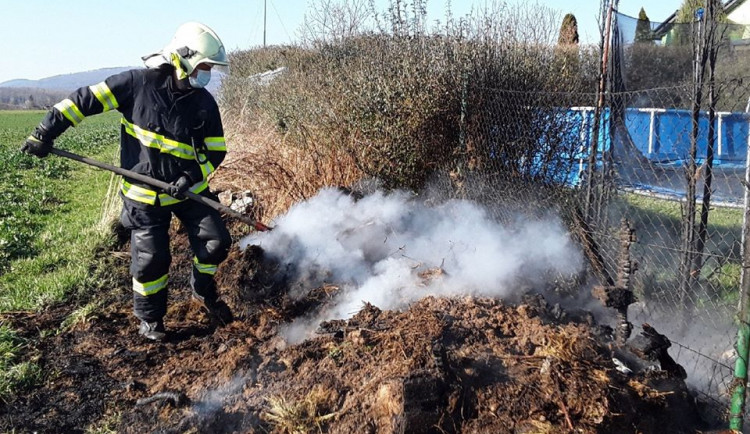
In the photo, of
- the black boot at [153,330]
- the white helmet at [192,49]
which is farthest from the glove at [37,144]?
the black boot at [153,330]

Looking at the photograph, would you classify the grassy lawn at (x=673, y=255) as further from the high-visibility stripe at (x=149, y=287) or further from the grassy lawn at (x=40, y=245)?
the grassy lawn at (x=40, y=245)

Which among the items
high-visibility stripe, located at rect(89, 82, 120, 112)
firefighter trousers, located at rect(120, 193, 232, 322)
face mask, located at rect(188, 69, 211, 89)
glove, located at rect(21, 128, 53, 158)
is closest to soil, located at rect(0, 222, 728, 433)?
firefighter trousers, located at rect(120, 193, 232, 322)

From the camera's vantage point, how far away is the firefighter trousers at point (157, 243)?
Answer: 172 inches

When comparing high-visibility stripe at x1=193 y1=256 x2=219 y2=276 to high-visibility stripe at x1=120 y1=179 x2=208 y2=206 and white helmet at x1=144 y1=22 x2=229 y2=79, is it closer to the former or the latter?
high-visibility stripe at x1=120 y1=179 x2=208 y2=206

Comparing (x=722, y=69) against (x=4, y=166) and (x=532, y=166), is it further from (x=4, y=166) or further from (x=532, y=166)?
(x=4, y=166)

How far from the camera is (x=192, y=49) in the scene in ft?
14.1

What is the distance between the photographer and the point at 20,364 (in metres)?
3.88

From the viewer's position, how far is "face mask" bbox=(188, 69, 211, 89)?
14.3 feet

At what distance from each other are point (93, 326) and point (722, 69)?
7912 mm

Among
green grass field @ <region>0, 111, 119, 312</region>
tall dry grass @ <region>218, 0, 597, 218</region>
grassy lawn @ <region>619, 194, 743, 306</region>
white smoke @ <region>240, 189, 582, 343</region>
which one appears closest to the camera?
white smoke @ <region>240, 189, 582, 343</region>

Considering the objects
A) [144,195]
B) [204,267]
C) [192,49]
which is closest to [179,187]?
[144,195]

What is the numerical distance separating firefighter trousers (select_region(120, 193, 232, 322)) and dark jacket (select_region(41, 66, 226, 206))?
125 mm

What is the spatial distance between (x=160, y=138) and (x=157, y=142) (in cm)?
4

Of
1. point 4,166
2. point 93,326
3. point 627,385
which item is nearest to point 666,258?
point 627,385
